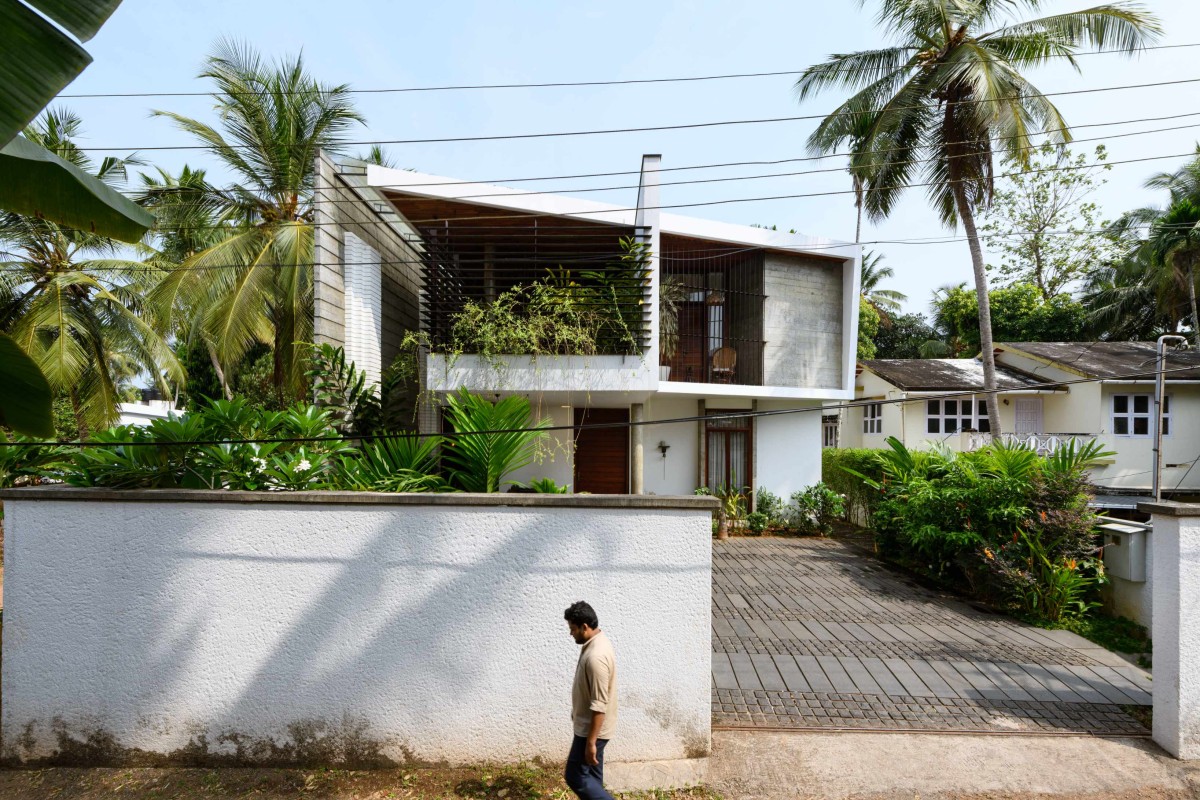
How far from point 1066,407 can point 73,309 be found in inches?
1020

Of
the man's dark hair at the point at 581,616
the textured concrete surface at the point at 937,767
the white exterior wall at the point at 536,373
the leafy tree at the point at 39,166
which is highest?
the leafy tree at the point at 39,166

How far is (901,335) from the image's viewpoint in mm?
38688

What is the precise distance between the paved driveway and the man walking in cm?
159

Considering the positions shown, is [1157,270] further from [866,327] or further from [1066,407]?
[866,327]

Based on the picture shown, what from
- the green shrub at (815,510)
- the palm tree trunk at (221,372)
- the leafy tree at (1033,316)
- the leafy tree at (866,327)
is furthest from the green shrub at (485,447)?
the leafy tree at (866,327)

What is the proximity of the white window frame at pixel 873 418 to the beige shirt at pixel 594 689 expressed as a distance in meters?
19.1

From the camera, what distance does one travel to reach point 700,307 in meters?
13.0

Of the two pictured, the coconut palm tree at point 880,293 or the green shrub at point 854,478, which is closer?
the green shrub at point 854,478

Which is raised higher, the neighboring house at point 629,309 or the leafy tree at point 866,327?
the leafy tree at point 866,327

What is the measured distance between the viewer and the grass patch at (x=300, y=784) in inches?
155

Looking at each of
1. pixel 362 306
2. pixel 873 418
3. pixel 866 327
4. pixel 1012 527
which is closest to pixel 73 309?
pixel 362 306

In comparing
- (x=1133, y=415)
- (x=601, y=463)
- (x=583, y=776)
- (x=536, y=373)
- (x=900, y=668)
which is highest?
(x=536, y=373)

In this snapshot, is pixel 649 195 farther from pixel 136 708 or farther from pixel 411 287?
pixel 136 708

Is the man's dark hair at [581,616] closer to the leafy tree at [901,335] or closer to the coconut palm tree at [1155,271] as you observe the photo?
the coconut palm tree at [1155,271]
